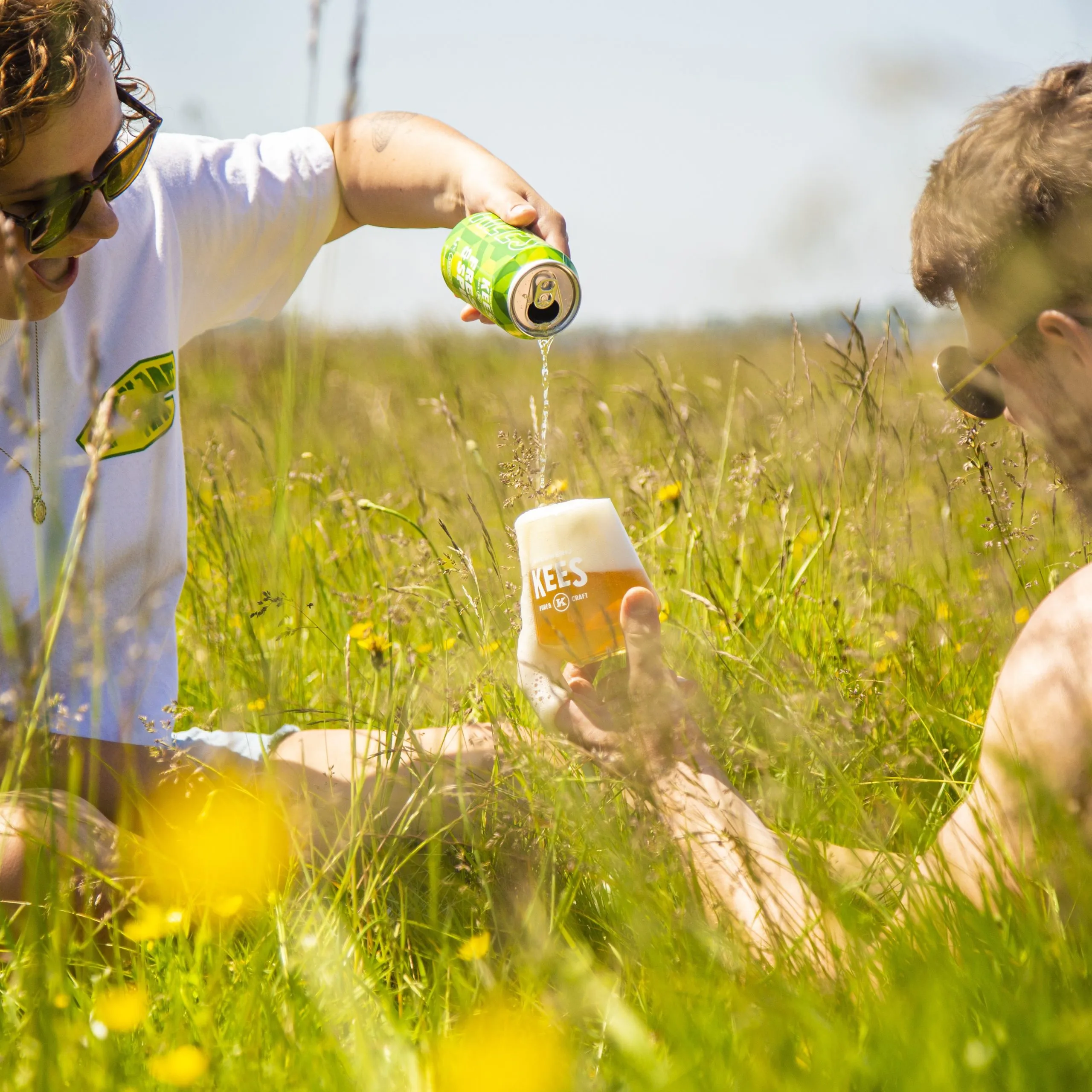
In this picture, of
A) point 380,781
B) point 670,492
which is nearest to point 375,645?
point 380,781

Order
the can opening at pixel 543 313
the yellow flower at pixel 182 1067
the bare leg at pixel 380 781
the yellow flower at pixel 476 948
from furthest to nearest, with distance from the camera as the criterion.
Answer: the can opening at pixel 543 313 → the bare leg at pixel 380 781 → the yellow flower at pixel 476 948 → the yellow flower at pixel 182 1067

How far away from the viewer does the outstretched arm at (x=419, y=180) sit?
5.85ft

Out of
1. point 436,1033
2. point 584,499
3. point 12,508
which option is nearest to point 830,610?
point 584,499

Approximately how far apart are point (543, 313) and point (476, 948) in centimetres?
93

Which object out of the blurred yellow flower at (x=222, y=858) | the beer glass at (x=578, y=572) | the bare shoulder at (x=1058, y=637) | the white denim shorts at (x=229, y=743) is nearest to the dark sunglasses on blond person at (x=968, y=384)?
the bare shoulder at (x=1058, y=637)

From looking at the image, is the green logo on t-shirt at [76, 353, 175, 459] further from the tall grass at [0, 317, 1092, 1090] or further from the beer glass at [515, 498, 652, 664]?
the beer glass at [515, 498, 652, 664]

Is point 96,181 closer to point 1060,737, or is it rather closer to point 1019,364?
point 1019,364

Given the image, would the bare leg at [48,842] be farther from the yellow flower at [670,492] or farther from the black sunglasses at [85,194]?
the yellow flower at [670,492]

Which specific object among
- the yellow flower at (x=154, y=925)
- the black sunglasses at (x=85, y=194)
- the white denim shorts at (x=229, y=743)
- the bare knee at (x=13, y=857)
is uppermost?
the black sunglasses at (x=85, y=194)

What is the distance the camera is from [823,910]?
1118 millimetres

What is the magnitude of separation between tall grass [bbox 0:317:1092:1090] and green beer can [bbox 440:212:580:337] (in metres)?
0.22

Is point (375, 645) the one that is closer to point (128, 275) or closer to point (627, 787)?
point (627, 787)

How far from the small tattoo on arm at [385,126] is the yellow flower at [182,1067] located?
1.69 m

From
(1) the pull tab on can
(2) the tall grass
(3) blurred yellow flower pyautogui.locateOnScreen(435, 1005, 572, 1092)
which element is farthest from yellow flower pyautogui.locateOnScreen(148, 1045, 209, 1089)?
(1) the pull tab on can
